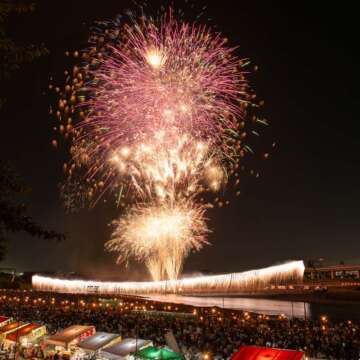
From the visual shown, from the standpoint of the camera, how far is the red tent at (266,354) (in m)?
10.6

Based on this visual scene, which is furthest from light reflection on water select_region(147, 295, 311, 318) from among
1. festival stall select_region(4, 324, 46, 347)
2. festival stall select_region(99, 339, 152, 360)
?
festival stall select_region(99, 339, 152, 360)

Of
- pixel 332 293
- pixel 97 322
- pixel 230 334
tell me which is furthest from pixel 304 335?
pixel 332 293

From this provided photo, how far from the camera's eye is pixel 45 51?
20.1 feet

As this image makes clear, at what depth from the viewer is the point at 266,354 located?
10.9 metres

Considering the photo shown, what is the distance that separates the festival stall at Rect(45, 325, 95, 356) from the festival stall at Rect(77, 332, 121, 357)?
0.43 meters

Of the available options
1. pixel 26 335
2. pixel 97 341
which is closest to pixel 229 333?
pixel 97 341

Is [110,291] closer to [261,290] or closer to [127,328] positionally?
[261,290]

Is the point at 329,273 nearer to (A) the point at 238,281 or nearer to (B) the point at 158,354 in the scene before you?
(A) the point at 238,281

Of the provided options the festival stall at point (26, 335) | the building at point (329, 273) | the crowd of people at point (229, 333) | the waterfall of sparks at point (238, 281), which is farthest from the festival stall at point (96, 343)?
the building at point (329, 273)

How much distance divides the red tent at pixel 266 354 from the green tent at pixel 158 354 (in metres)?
2.15

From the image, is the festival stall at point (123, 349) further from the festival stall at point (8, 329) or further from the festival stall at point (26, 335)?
the festival stall at point (8, 329)

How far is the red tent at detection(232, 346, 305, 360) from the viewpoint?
10.6 m

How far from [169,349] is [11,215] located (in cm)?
874

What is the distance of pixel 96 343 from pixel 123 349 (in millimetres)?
1524
